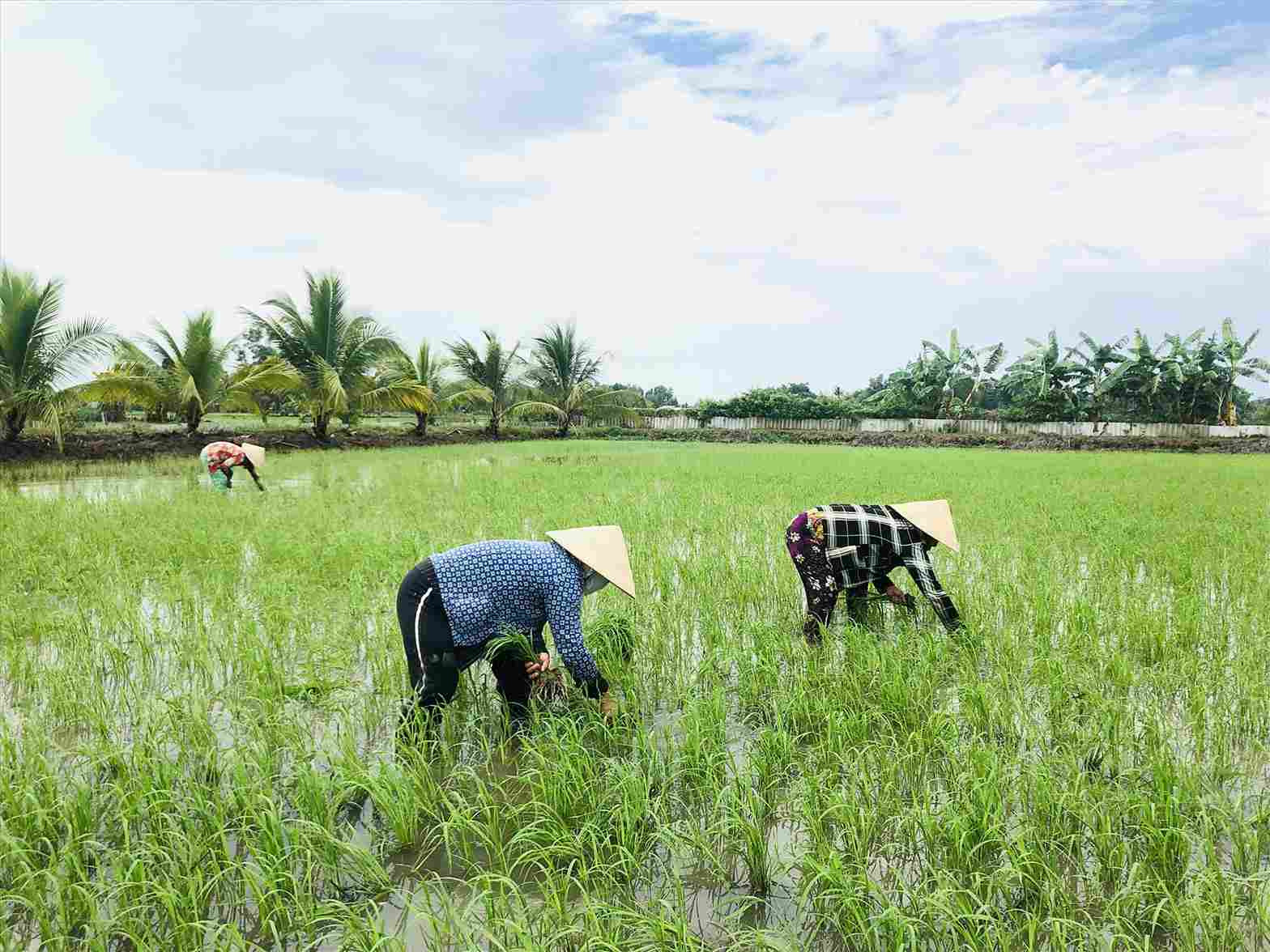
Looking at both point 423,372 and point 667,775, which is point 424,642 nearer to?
point 667,775

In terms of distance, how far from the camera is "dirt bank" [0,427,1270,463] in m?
12.6

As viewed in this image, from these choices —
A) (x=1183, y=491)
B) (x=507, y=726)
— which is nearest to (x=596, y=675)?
(x=507, y=726)

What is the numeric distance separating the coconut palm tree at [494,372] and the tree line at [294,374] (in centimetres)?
3

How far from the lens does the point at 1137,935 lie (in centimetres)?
157

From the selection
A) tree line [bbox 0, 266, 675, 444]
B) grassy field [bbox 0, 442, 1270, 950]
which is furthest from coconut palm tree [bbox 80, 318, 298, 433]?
grassy field [bbox 0, 442, 1270, 950]

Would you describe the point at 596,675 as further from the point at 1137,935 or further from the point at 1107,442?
the point at 1107,442

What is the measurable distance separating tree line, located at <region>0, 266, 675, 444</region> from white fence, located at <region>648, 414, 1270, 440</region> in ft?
15.3

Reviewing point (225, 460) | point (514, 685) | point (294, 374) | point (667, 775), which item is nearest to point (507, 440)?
point (294, 374)

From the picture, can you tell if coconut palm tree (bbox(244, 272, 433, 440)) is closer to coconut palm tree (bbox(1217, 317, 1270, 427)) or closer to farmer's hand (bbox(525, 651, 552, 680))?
farmer's hand (bbox(525, 651, 552, 680))

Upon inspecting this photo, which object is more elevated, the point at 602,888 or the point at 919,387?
the point at 919,387

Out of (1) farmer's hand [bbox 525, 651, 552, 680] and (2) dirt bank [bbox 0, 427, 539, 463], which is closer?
(1) farmer's hand [bbox 525, 651, 552, 680]

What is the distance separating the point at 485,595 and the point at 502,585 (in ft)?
0.22

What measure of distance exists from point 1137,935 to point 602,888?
1254 millimetres

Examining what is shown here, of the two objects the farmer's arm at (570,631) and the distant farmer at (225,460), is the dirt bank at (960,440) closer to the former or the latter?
the distant farmer at (225,460)
